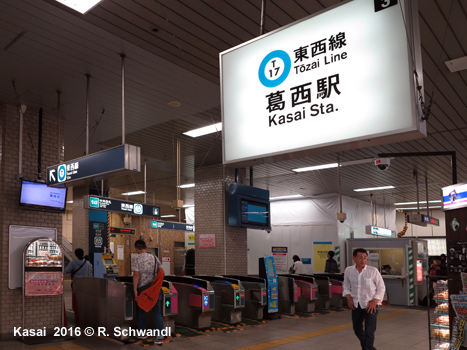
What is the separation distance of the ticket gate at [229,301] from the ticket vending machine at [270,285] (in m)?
1.14

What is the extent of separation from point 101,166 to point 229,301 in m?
4.74

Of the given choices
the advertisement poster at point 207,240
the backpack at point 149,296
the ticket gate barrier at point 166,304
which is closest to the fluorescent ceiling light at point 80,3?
the backpack at point 149,296

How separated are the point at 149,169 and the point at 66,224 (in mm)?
15047

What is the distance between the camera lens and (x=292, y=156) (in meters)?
3.20

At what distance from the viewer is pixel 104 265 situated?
14516mm

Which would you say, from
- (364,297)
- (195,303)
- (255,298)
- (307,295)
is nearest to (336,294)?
(307,295)

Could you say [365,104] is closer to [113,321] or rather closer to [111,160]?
[111,160]

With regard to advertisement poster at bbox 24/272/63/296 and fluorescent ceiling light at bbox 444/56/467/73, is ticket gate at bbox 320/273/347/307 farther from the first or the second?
advertisement poster at bbox 24/272/63/296

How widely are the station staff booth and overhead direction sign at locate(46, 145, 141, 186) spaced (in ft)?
38.4

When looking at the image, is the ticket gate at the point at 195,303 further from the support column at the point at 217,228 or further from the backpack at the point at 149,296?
the support column at the point at 217,228

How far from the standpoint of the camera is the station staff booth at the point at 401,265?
14445 millimetres

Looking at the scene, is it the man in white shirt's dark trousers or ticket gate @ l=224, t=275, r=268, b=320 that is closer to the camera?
the man in white shirt's dark trousers

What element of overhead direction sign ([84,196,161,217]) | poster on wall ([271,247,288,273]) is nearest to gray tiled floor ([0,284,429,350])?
overhead direction sign ([84,196,161,217])

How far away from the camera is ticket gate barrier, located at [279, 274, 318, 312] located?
38.0 ft
